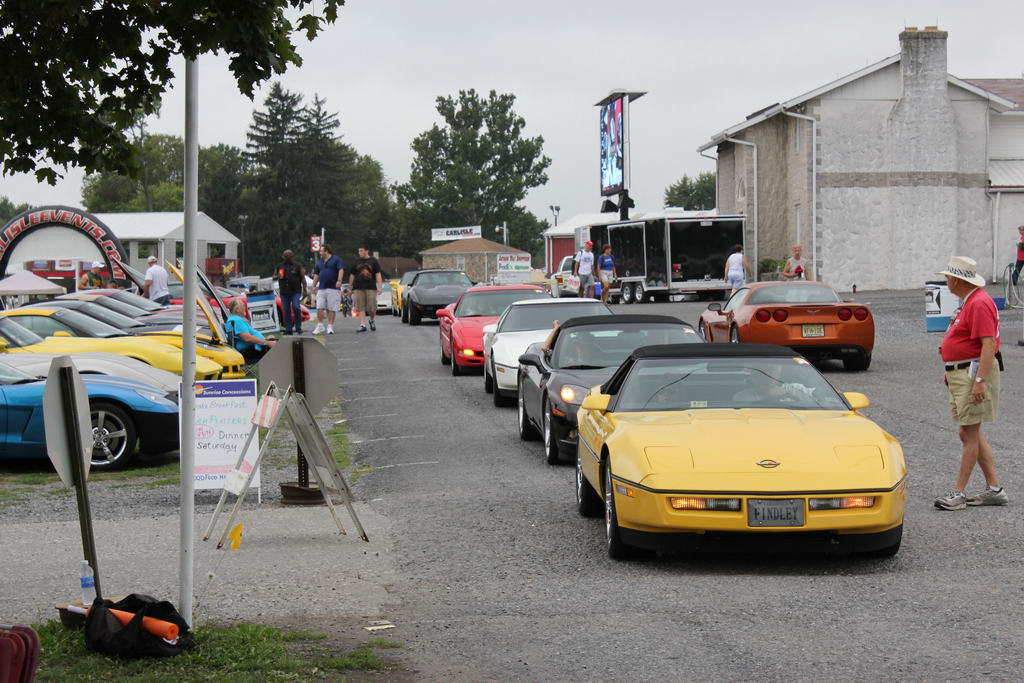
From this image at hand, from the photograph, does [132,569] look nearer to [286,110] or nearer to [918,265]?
[918,265]

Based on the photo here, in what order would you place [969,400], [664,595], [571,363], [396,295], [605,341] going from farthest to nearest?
[396,295], [605,341], [571,363], [969,400], [664,595]

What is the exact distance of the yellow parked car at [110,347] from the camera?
15031mm

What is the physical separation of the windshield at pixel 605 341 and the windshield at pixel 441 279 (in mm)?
21828

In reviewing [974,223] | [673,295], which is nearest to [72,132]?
[673,295]

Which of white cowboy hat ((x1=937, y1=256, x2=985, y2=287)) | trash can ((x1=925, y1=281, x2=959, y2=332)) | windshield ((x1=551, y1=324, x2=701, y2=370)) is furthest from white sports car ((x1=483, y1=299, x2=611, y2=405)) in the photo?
trash can ((x1=925, y1=281, x2=959, y2=332))

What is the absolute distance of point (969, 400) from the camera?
28.4 feet

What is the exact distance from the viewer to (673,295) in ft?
137

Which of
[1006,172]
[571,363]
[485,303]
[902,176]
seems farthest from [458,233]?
[571,363]

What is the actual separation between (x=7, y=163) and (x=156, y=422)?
5712mm

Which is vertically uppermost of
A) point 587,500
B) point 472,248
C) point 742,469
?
point 472,248

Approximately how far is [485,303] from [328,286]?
9002mm

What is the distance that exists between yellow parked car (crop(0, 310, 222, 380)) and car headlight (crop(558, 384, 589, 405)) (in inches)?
227

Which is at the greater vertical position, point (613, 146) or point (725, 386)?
point (613, 146)

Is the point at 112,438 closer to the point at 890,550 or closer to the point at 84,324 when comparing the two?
the point at 84,324
